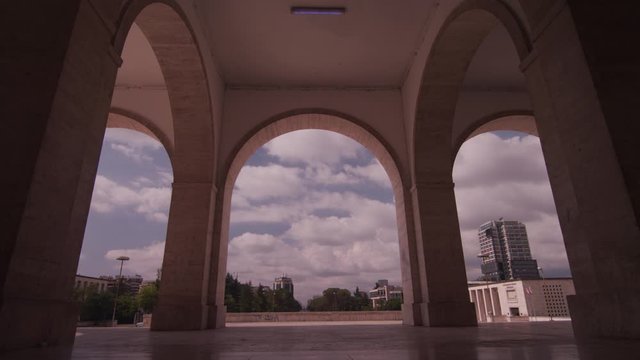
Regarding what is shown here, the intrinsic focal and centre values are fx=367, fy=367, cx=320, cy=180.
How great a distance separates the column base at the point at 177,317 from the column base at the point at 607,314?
798 centimetres

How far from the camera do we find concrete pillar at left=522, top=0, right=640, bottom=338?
3764 millimetres

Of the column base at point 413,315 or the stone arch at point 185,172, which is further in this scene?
the column base at point 413,315

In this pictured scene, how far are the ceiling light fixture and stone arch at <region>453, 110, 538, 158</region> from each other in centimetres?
550

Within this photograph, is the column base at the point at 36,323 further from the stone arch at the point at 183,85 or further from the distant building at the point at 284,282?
the distant building at the point at 284,282

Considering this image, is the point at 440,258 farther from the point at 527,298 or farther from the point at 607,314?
the point at 527,298

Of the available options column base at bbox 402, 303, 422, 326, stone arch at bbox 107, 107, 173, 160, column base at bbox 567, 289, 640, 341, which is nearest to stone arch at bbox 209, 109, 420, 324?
column base at bbox 402, 303, 422, 326

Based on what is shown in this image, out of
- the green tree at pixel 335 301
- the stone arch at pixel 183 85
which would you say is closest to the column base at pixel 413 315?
the stone arch at pixel 183 85

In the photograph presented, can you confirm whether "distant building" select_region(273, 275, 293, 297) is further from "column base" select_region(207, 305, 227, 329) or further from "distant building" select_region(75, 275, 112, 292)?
"column base" select_region(207, 305, 227, 329)

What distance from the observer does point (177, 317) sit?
9.10 metres

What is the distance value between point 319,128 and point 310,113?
1030 mm

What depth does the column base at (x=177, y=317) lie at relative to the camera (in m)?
8.95

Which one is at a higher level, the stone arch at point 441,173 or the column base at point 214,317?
the stone arch at point 441,173

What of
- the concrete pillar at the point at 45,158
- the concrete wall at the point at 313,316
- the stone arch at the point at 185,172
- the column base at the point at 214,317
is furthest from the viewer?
the concrete wall at the point at 313,316

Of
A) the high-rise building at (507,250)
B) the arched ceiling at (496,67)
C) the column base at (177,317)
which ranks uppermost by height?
the high-rise building at (507,250)
